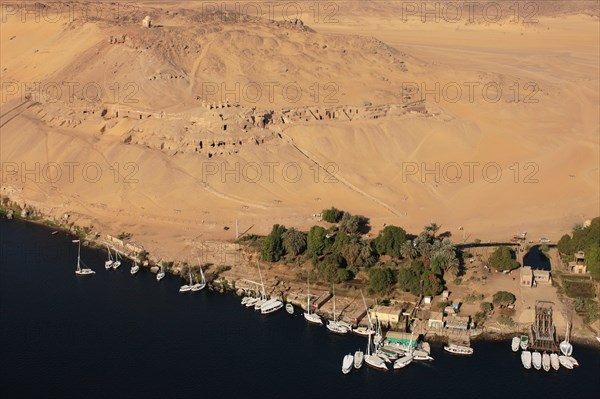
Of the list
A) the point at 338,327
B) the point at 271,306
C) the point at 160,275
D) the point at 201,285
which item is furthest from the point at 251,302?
the point at 160,275

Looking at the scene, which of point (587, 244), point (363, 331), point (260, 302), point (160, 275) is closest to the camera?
point (363, 331)

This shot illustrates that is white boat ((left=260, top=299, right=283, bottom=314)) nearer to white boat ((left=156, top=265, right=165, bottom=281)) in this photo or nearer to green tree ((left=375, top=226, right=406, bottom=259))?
green tree ((left=375, top=226, right=406, bottom=259))

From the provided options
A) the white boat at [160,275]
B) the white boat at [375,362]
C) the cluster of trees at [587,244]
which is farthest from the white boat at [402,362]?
the white boat at [160,275]

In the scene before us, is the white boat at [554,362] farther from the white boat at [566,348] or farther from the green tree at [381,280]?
the green tree at [381,280]

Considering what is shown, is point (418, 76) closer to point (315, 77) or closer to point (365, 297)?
point (315, 77)

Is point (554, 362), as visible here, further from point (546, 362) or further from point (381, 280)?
point (381, 280)

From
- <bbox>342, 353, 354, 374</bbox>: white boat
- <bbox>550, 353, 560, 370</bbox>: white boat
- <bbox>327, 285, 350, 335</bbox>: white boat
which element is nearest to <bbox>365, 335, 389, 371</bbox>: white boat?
<bbox>342, 353, 354, 374</bbox>: white boat
